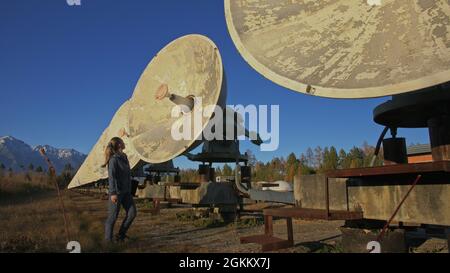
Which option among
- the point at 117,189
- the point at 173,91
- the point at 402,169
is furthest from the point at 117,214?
the point at 173,91

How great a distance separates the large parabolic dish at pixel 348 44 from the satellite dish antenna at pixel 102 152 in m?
19.0

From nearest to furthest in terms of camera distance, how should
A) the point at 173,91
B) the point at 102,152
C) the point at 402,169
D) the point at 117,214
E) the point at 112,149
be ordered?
the point at 402,169 < the point at 117,214 < the point at 112,149 < the point at 173,91 < the point at 102,152

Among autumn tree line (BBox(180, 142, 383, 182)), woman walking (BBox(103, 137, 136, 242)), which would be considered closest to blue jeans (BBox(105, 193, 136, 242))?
woman walking (BBox(103, 137, 136, 242))

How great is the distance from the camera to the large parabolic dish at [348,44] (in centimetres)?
442

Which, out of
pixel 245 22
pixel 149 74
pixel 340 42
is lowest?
pixel 340 42

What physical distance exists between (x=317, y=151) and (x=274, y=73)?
14888cm

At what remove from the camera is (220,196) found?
13.2 metres

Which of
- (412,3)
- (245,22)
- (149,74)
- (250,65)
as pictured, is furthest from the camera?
(149,74)

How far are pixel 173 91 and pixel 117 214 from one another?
7679mm

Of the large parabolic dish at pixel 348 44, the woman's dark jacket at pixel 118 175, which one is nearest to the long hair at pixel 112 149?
the woman's dark jacket at pixel 118 175

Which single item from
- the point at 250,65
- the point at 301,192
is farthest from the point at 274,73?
the point at 301,192

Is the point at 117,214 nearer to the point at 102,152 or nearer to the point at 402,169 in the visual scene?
the point at 402,169

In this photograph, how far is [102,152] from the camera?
119 feet
